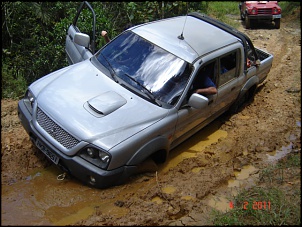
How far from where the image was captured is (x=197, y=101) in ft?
17.4

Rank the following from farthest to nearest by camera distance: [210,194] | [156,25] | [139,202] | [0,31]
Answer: [0,31] → [156,25] → [210,194] → [139,202]

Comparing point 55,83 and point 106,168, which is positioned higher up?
point 55,83

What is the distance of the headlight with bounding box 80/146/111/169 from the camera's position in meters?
4.62

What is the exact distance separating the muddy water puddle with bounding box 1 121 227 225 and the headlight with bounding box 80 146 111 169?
16.9 inches

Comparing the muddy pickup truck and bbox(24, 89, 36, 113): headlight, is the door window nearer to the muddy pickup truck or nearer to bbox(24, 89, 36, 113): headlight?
the muddy pickup truck

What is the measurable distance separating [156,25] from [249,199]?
10.4 feet

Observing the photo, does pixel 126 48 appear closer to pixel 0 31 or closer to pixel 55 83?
pixel 55 83

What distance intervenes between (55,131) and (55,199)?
836 millimetres

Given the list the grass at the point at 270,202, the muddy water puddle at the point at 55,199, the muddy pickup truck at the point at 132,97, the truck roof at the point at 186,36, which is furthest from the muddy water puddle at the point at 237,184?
the truck roof at the point at 186,36

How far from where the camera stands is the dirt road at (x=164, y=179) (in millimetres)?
4621

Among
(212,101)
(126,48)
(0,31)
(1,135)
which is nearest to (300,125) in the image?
(212,101)

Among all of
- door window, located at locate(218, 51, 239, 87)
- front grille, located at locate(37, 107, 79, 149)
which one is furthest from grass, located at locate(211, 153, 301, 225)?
front grille, located at locate(37, 107, 79, 149)

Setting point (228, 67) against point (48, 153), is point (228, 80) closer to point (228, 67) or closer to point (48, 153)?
point (228, 67)

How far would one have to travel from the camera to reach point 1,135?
5984 millimetres
